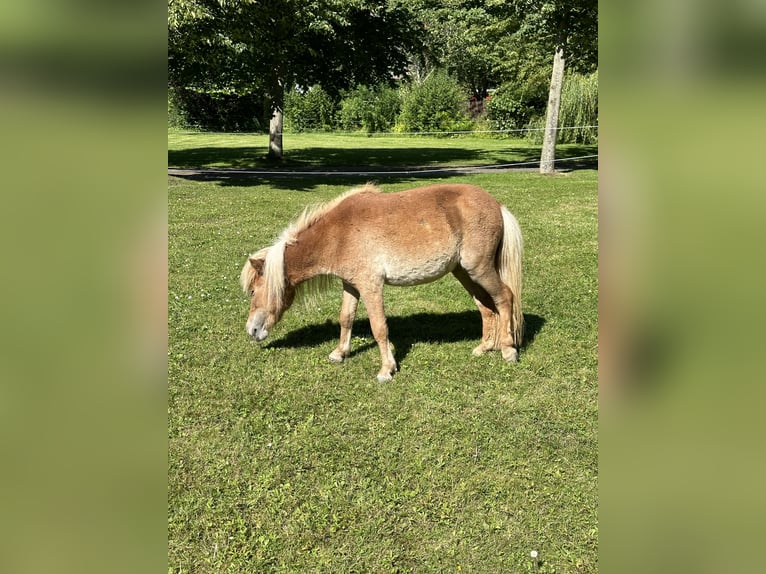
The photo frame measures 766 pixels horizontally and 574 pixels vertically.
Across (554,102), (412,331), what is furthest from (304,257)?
(554,102)

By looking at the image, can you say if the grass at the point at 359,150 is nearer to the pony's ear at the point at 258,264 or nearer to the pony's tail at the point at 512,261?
the pony's ear at the point at 258,264

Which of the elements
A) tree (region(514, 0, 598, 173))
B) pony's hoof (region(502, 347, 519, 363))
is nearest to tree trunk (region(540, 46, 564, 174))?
tree (region(514, 0, 598, 173))

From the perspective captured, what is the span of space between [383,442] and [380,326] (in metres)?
Result: 1.28

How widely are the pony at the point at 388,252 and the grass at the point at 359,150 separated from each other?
764 inches

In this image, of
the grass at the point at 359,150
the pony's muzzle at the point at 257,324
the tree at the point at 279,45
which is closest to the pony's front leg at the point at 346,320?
the pony's muzzle at the point at 257,324

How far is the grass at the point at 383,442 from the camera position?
340 centimetres

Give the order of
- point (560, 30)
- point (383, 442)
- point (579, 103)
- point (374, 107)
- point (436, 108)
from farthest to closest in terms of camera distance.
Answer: point (374, 107) < point (436, 108) < point (579, 103) < point (560, 30) < point (383, 442)

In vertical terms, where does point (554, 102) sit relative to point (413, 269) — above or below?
above

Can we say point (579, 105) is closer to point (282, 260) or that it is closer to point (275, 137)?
point (275, 137)

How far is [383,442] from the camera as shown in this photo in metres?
4.46
